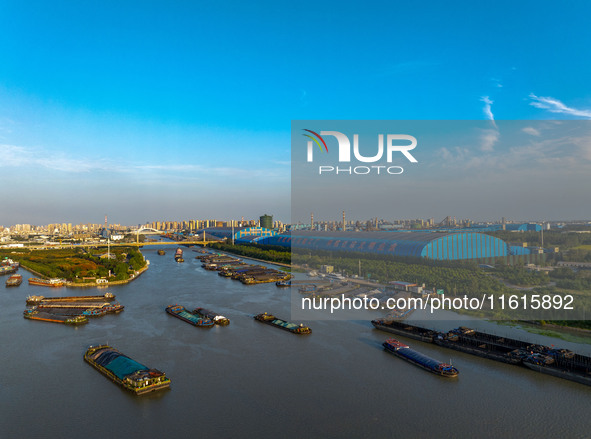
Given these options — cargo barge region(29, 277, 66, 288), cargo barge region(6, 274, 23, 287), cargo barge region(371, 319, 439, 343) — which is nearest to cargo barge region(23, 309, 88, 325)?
cargo barge region(29, 277, 66, 288)

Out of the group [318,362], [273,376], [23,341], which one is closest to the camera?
[273,376]

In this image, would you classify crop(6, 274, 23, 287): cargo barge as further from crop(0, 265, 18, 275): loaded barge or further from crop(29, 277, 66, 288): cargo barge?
crop(0, 265, 18, 275): loaded barge

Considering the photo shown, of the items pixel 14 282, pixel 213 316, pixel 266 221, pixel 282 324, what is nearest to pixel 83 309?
pixel 213 316

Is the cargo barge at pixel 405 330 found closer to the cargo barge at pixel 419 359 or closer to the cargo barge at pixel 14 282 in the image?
the cargo barge at pixel 419 359

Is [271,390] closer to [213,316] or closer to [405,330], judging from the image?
[405,330]

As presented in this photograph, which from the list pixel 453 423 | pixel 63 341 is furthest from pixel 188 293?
pixel 453 423

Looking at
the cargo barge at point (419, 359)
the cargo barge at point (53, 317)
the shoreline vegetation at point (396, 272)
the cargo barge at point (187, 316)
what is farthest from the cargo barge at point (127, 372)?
the shoreline vegetation at point (396, 272)

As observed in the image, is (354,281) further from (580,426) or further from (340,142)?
(580,426)
